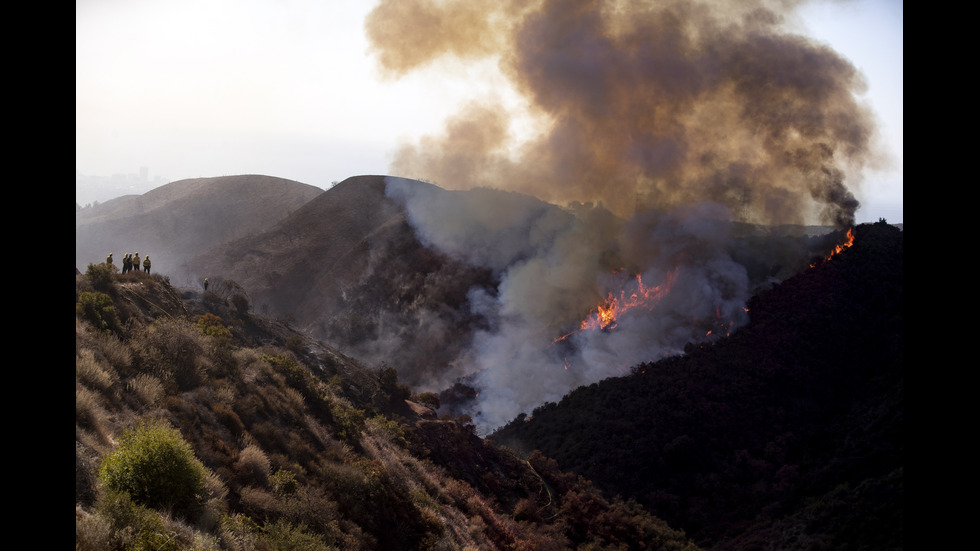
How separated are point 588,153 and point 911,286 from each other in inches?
1889

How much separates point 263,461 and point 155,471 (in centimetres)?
327

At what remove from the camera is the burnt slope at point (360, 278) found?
146ft

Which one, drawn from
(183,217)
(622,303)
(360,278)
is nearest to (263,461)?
(622,303)

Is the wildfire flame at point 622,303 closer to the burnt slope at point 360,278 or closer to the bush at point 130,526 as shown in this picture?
the burnt slope at point 360,278

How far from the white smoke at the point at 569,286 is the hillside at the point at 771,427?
201 centimetres

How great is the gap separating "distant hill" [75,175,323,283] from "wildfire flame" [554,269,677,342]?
47391 mm

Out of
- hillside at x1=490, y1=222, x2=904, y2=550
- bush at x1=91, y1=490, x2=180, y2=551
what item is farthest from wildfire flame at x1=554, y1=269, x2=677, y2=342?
bush at x1=91, y1=490, x2=180, y2=551

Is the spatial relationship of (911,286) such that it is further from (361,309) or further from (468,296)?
(361,309)

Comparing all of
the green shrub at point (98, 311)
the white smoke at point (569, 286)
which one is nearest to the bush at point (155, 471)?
the green shrub at point (98, 311)

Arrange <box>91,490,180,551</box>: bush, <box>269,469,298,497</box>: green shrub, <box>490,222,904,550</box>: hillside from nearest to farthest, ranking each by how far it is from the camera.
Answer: <box>91,490,180,551</box>: bush, <box>269,469,298,497</box>: green shrub, <box>490,222,904,550</box>: hillside

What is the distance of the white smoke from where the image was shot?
3572 centimetres

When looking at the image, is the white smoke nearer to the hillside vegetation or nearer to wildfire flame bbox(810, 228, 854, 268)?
wildfire flame bbox(810, 228, 854, 268)

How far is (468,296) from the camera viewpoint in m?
46.8
